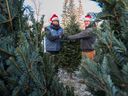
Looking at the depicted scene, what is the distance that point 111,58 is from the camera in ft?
7.18

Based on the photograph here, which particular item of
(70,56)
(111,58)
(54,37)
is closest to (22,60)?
(111,58)

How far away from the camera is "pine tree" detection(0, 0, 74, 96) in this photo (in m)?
3.01

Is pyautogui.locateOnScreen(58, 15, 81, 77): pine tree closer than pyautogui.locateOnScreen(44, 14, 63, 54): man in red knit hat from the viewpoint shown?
No

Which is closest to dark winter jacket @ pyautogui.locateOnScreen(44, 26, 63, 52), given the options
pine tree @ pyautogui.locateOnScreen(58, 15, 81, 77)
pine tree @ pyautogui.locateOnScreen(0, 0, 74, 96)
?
pine tree @ pyautogui.locateOnScreen(58, 15, 81, 77)

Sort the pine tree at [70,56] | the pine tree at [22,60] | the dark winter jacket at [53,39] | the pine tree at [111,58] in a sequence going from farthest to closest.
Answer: the pine tree at [70,56], the dark winter jacket at [53,39], the pine tree at [22,60], the pine tree at [111,58]

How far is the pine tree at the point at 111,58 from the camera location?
1944mm

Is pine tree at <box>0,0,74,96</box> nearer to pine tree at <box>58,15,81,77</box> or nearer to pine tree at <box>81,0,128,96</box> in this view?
pine tree at <box>81,0,128,96</box>

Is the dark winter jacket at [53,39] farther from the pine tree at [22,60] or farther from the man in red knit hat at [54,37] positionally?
the pine tree at [22,60]

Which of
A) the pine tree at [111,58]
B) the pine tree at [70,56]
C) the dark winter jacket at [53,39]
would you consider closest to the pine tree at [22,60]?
the pine tree at [111,58]

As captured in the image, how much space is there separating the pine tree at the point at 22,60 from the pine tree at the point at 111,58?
645 millimetres

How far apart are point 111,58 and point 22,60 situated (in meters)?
0.88

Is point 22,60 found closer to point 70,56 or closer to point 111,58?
point 111,58

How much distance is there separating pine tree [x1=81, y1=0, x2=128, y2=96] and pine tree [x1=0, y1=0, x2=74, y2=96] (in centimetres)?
65

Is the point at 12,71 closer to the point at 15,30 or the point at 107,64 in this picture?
the point at 15,30
